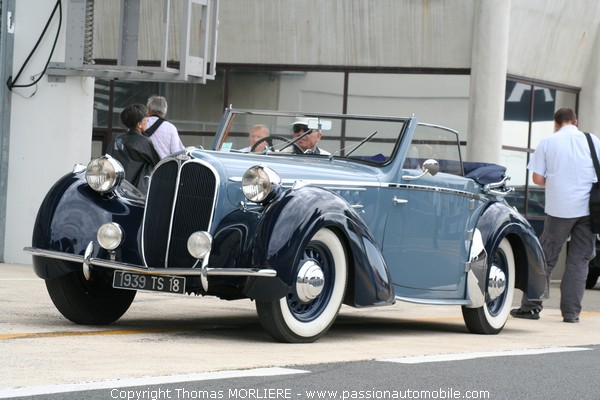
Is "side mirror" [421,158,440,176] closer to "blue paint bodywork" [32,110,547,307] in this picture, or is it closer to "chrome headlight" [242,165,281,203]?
"blue paint bodywork" [32,110,547,307]

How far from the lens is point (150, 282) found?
7.80 metres

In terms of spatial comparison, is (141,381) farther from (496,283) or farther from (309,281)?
(496,283)

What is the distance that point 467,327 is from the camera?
399 inches

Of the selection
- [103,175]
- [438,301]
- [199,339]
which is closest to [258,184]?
[199,339]

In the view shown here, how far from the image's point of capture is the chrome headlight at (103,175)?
8328mm

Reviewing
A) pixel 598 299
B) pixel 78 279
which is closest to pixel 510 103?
pixel 598 299

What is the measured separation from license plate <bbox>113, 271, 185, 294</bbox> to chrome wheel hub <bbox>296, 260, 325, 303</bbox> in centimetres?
72

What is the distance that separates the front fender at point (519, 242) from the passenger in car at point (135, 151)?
121 inches

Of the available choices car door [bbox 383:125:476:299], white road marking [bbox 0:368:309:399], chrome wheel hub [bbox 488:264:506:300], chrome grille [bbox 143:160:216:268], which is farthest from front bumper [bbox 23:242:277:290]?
chrome wheel hub [bbox 488:264:506:300]

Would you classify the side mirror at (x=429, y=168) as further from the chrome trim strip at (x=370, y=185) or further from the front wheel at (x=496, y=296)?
the front wheel at (x=496, y=296)

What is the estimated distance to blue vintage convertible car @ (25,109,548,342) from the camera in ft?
25.2

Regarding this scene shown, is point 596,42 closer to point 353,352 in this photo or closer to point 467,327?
point 467,327

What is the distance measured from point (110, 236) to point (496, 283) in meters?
3.53

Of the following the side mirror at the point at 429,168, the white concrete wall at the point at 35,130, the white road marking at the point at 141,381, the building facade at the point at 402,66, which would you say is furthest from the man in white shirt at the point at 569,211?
the building facade at the point at 402,66
